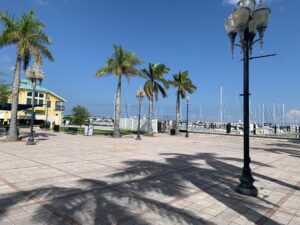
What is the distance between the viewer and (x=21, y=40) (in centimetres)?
1688

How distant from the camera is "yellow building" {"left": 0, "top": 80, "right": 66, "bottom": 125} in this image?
175 ft

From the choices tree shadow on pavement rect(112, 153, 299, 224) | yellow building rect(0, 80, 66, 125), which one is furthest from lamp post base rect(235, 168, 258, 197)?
yellow building rect(0, 80, 66, 125)

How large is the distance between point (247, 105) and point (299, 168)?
5.57 metres

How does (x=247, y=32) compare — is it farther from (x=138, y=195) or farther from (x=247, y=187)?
(x=138, y=195)

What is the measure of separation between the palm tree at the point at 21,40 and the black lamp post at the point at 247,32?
14782mm

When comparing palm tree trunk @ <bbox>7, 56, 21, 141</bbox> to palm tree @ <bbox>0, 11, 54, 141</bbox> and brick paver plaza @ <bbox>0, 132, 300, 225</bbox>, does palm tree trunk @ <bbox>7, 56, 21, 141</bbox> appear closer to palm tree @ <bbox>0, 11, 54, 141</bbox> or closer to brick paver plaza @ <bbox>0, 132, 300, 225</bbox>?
palm tree @ <bbox>0, 11, 54, 141</bbox>

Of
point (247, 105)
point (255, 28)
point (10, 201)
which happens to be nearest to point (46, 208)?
point (10, 201)

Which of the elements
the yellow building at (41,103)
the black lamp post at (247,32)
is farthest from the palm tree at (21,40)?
the yellow building at (41,103)

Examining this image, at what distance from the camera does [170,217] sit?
4586 mm

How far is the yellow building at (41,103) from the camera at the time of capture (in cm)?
5347

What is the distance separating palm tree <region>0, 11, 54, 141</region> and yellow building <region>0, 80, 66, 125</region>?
117 feet

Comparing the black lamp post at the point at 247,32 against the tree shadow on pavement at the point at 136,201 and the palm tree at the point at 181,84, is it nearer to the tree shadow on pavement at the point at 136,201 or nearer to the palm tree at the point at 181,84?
the tree shadow on pavement at the point at 136,201

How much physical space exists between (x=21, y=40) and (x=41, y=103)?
4331 centimetres

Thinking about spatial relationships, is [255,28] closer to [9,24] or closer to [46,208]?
[46,208]
